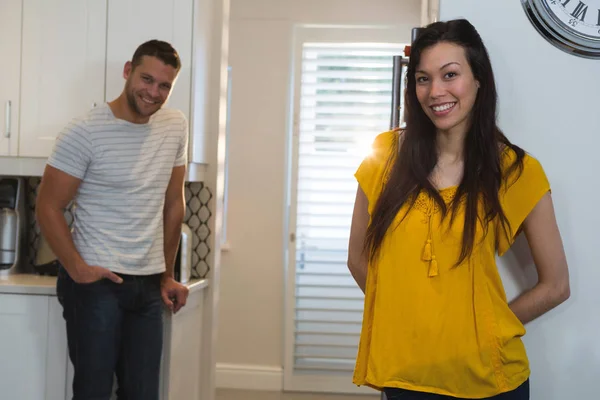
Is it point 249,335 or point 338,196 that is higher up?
point 338,196

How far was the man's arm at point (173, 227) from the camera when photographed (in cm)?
321

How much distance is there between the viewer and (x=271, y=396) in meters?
5.10

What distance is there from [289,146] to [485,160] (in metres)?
3.35

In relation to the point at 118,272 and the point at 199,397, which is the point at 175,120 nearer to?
the point at 118,272

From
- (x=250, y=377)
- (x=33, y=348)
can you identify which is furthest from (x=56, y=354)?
(x=250, y=377)

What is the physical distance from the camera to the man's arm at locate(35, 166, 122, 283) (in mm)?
2855

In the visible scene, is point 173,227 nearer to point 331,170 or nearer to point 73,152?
point 73,152

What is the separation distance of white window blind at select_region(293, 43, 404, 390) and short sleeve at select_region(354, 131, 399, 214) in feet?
10.4

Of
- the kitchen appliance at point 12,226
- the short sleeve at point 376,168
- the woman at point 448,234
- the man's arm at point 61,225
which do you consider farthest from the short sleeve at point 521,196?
the kitchen appliance at point 12,226

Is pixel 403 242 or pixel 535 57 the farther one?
pixel 535 57

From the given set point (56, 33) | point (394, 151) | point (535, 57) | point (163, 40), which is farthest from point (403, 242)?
point (56, 33)

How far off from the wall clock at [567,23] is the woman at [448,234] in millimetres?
355

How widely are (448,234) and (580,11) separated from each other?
0.76 meters

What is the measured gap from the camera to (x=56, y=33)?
12.1 ft
